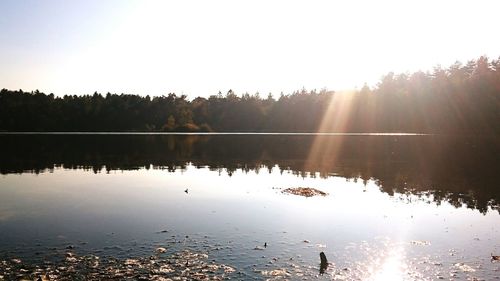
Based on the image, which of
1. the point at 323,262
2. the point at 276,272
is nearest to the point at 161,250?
the point at 276,272

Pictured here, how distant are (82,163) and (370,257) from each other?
5758 centimetres

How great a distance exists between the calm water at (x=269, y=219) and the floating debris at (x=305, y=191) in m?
1.34

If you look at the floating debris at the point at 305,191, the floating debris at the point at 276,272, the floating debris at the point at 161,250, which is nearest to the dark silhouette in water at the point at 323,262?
the floating debris at the point at 276,272

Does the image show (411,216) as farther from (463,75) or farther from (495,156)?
(463,75)

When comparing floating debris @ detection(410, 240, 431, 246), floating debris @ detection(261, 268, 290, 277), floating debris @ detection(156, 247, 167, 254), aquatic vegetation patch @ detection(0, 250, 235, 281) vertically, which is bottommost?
floating debris @ detection(261, 268, 290, 277)

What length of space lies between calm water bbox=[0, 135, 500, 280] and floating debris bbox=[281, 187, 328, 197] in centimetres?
134

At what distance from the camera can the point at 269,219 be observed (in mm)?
28797

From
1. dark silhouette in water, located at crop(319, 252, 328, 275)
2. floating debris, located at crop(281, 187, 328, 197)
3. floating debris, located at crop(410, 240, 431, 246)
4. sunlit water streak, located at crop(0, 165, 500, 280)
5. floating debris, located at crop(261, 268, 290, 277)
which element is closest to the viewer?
floating debris, located at crop(261, 268, 290, 277)

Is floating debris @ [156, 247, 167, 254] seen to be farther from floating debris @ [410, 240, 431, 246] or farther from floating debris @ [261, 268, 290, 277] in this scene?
floating debris @ [410, 240, 431, 246]

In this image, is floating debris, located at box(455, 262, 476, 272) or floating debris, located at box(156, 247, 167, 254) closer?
floating debris, located at box(455, 262, 476, 272)

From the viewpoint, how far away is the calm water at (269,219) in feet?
65.4

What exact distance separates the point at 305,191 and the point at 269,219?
11872 millimetres

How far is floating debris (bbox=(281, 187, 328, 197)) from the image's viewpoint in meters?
38.9

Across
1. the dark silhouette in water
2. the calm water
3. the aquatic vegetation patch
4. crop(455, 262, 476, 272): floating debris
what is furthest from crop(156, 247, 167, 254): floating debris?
crop(455, 262, 476, 272): floating debris
